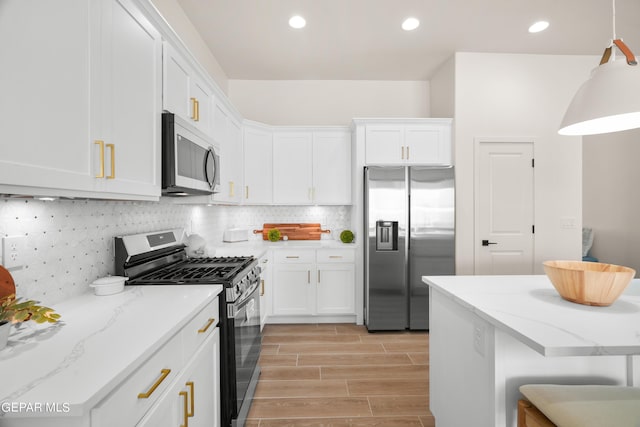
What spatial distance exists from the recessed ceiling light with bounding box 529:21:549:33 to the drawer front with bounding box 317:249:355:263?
295 centimetres

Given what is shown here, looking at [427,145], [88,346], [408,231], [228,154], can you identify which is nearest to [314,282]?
[408,231]

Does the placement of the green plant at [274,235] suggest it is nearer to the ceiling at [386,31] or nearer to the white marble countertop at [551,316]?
the ceiling at [386,31]

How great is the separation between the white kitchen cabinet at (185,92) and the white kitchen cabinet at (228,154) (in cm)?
22

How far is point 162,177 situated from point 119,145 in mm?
426

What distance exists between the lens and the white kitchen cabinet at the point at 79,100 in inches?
35.0

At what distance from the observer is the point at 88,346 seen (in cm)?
97

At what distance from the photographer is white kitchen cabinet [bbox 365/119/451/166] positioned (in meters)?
3.73

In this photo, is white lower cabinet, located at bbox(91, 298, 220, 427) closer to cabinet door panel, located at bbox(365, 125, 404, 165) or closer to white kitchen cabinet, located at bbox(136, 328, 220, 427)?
white kitchen cabinet, located at bbox(136, 328, 220, 427)

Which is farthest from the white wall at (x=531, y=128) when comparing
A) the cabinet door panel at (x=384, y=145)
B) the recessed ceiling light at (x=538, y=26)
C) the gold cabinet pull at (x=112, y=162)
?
the gold cabinet pull at (x=112, y=162)

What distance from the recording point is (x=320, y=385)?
240cm

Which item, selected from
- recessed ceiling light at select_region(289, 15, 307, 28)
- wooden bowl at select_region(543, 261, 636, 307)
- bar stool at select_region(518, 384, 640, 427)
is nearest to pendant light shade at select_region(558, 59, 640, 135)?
wooden bowl at select_region(543, 261, 636, 307)

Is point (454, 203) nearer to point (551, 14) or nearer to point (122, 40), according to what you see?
point (551, 14)

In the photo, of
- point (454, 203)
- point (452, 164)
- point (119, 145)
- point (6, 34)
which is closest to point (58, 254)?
point (119, 145)

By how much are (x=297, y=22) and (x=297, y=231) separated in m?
2.45
